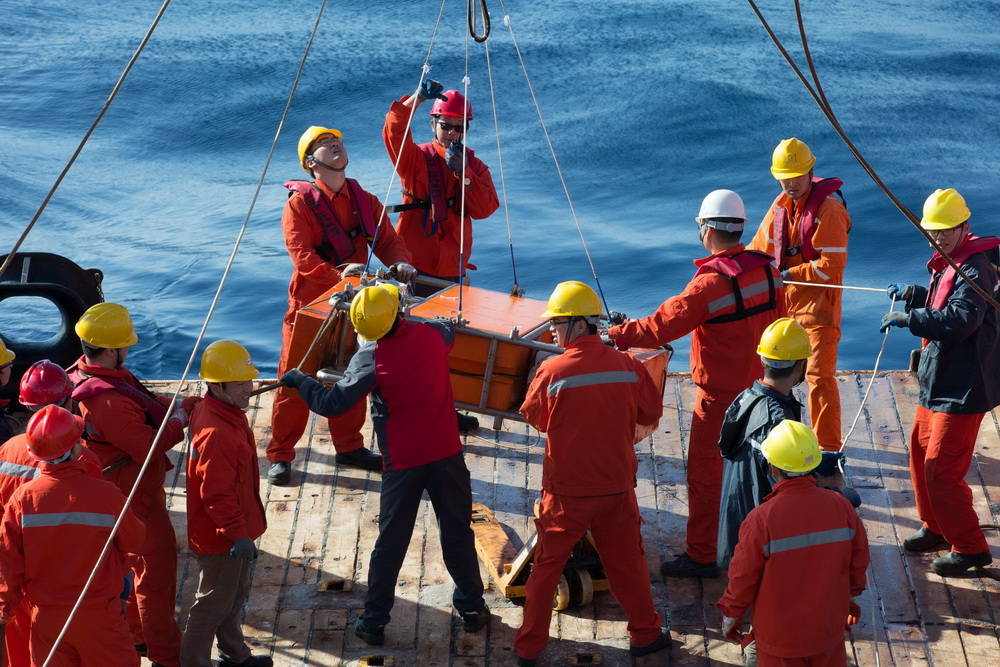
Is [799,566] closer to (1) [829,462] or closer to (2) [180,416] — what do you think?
(1) [829,462]

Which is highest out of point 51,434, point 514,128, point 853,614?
point 51,434

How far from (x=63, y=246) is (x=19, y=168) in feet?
8.70

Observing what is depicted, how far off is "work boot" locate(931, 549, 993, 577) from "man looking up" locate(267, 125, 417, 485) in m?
2.93

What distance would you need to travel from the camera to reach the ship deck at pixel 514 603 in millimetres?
4570

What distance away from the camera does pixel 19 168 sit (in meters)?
14.7

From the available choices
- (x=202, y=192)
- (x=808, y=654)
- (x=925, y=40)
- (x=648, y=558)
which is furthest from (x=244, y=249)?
(x=925, y=40)

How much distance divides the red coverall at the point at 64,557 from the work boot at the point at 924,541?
361cm

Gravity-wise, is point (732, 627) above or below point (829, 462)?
below

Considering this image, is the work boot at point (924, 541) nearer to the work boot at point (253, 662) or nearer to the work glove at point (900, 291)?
the work glove at point (900, 291)

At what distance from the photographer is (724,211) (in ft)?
16.2

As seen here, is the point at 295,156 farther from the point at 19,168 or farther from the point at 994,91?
the point at 994,91

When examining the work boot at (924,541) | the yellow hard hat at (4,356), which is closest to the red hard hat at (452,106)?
the yellow hard hat at (4,356)

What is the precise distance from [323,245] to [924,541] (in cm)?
348

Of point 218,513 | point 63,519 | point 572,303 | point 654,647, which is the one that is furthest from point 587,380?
point 63,519
